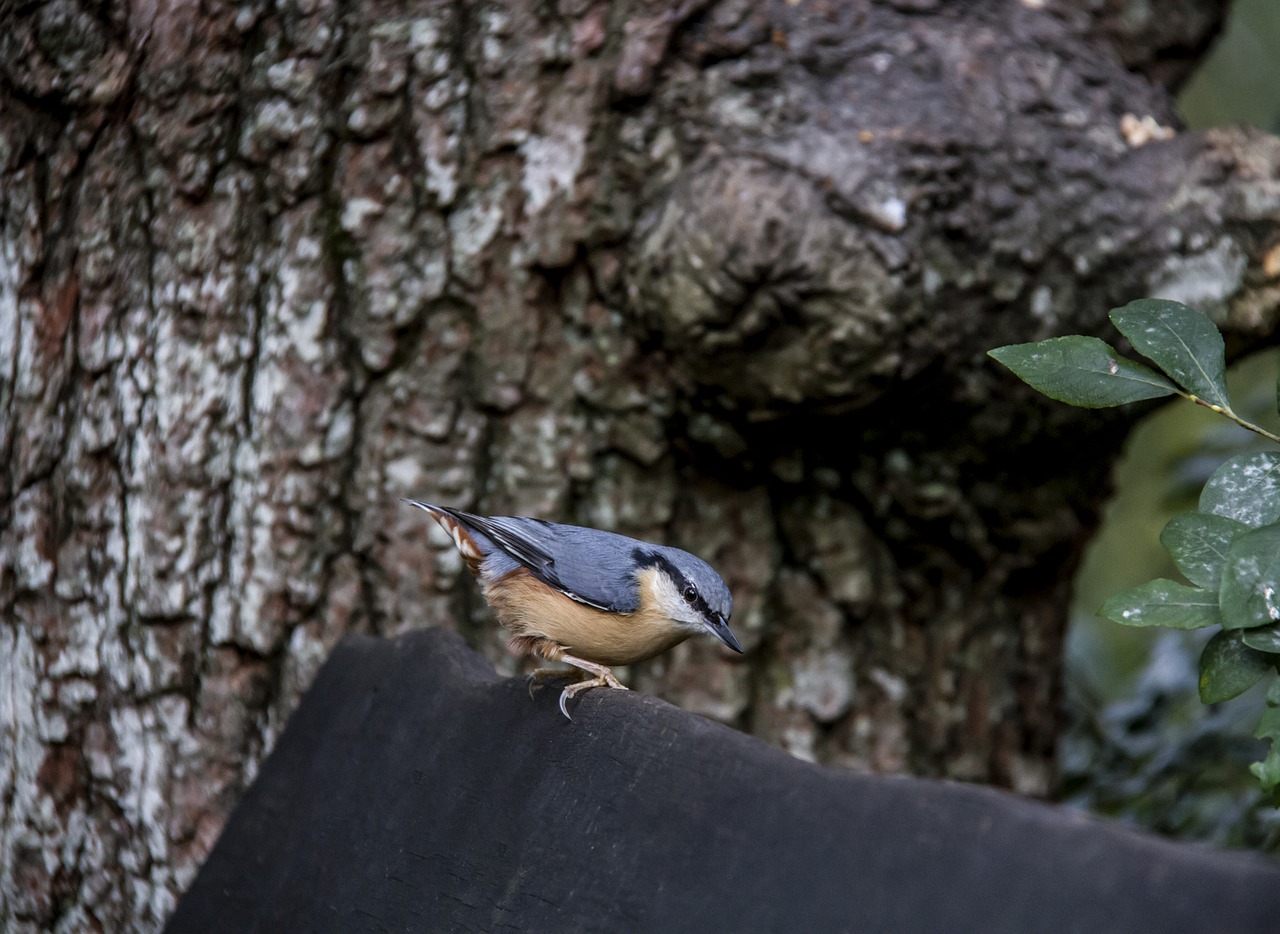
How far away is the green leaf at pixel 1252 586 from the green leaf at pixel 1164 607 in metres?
0.04

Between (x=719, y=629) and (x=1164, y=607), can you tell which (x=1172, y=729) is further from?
(x=1164, y=607)

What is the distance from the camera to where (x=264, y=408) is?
88.5 inches

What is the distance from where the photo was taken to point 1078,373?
1160 mm

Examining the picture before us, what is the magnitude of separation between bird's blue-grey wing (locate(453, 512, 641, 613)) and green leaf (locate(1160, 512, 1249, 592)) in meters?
0.89

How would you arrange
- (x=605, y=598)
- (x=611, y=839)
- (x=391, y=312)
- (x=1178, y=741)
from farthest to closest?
1. (x=1178, y=741)
2. (x=391, y=312)
3. (x=605, y=598)
4. (x=611, y=839)

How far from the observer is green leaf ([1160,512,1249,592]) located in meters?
1.07

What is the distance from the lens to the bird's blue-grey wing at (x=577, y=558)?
181 cm

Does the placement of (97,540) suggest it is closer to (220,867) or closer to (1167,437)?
(220,867)

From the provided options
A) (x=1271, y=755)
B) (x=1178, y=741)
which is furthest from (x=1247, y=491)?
(x=1178, y=741)

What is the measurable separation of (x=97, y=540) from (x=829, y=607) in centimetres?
148

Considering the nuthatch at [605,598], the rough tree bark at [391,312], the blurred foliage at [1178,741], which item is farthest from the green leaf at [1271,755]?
the rough tree bark at [391,312]

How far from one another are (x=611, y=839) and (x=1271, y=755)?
2.21 ft

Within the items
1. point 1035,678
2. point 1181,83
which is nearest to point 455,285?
point 1035,678

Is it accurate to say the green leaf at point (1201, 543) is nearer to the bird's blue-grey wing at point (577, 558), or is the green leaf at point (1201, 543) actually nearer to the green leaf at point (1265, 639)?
the green leaf at point (1265, 639)
